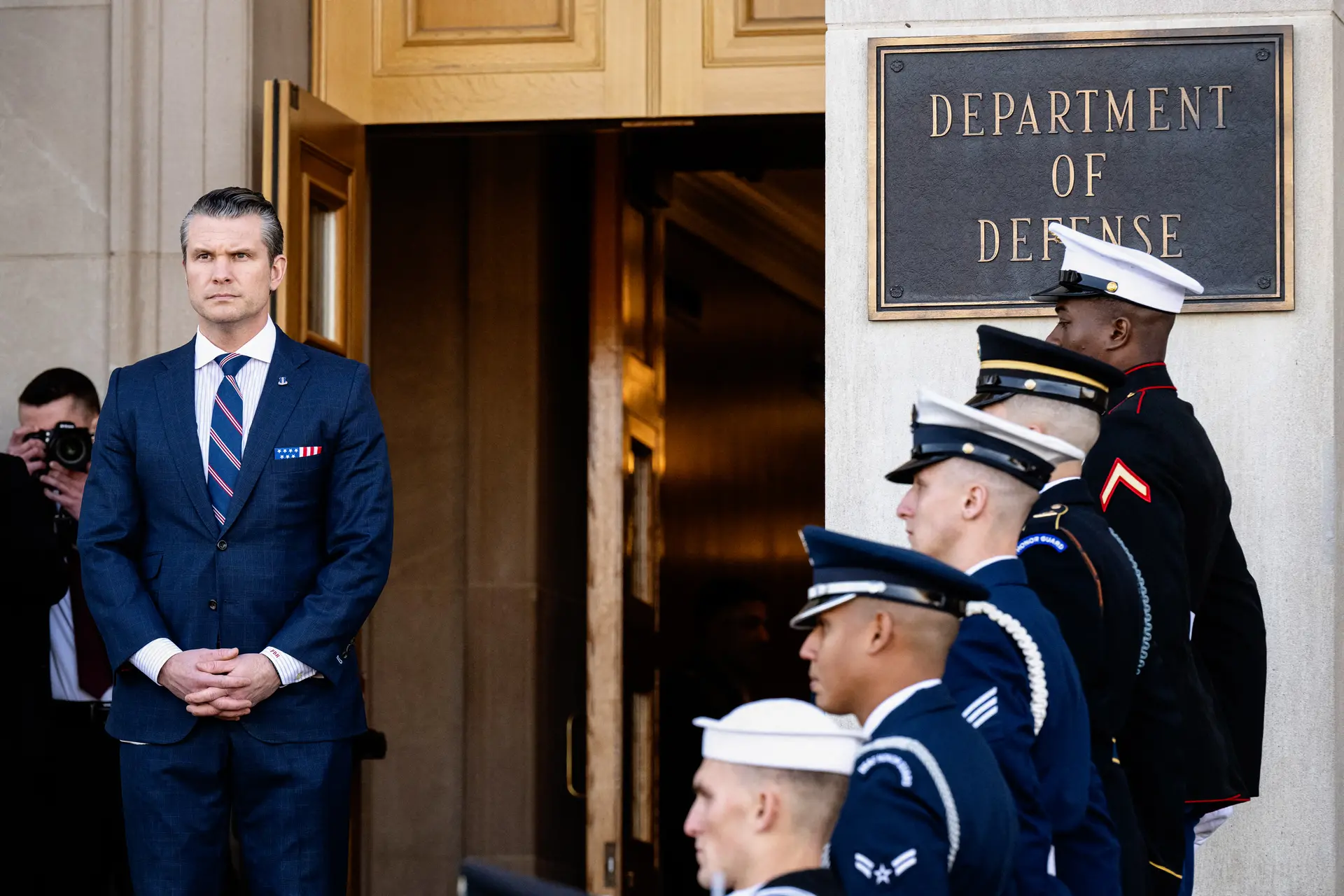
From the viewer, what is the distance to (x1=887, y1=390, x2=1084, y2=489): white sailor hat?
3.76 metres

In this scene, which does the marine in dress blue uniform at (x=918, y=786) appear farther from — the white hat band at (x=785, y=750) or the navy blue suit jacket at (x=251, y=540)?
the navy blue suit jacket at (x=251, y=540)

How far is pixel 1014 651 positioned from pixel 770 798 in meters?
0.67

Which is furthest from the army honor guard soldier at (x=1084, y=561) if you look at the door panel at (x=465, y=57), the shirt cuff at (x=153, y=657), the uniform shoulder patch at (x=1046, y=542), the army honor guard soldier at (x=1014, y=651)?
the door panel at (x=465, y=57)

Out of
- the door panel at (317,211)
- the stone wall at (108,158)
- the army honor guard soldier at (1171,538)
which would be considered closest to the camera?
the army honor guard soldier at (1171,538)

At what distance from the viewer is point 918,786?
3.06 m

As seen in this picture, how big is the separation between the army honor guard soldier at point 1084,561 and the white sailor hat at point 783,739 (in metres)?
0.93

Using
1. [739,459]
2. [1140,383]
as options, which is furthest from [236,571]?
[739,459]

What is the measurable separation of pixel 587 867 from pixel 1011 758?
5.19 m

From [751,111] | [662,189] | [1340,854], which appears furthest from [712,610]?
[1340,854]

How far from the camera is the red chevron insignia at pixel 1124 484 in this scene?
4527 mm

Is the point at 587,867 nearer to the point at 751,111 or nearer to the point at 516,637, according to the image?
the point at 516,637

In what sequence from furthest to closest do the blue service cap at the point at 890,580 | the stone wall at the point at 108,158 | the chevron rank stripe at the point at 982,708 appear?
the stone wall at the point at 108,158 < the chevron rank stripe at the point at 982,708 < the blue service cap at the point at 890,580

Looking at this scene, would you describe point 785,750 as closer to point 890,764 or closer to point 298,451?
point 890,764

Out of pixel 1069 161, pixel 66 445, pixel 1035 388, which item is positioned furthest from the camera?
pixel 66 445
